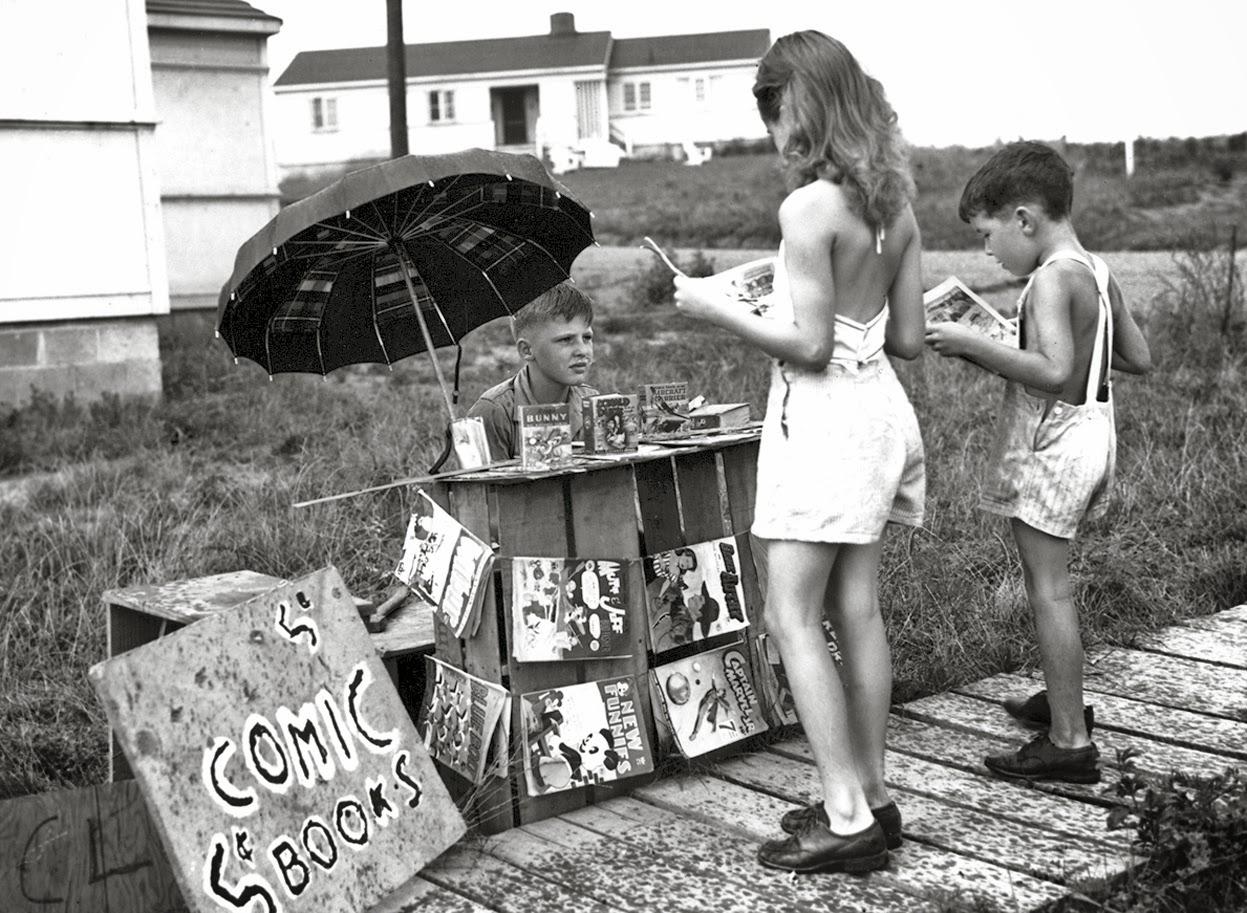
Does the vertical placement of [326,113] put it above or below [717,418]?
above

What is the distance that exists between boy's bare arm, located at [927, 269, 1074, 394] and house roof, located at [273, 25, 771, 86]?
4651cm

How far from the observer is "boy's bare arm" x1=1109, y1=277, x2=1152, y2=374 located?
397 centimetres

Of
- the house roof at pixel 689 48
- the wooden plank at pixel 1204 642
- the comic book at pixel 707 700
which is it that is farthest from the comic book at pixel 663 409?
the house roof at pixel 689 48

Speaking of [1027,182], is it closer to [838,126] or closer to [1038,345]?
[1038,345]

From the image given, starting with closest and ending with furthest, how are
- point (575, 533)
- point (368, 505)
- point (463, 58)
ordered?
1. point (575, 533)
2. point (368, 505)
3. point (463, 58)

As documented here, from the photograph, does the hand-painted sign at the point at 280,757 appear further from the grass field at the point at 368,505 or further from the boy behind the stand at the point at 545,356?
the grass field at the point at 368,505

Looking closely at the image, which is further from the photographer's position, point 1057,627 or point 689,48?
point 689,48

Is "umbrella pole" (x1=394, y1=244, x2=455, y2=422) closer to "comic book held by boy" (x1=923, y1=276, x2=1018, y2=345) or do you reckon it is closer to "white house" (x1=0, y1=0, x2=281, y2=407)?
"comic book held by boy" (x1=923, y1=276, x2=1018, y2=345)

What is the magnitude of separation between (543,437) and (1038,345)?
4.31 feet

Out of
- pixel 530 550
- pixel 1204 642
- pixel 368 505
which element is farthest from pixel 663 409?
pixel 368 505

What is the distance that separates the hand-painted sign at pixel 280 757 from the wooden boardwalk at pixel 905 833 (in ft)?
0.54

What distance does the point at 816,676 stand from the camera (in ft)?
10.8

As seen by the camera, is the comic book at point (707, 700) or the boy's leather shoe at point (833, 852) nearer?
the boy's leather shoe at point (833, 852)

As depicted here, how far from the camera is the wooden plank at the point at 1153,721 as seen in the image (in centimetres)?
417
